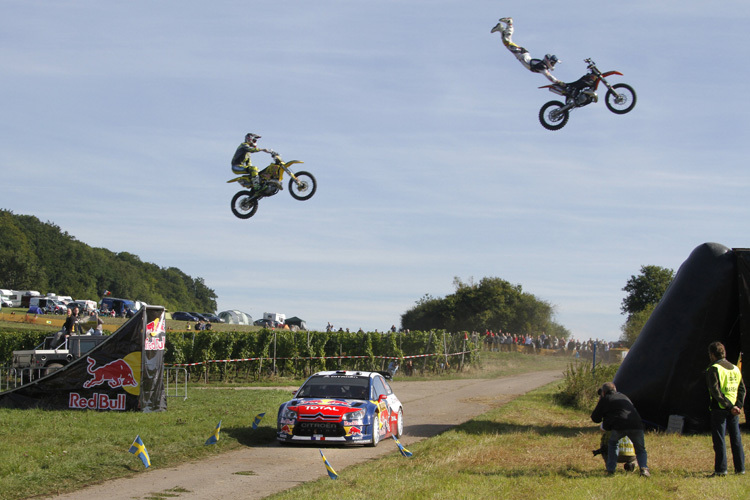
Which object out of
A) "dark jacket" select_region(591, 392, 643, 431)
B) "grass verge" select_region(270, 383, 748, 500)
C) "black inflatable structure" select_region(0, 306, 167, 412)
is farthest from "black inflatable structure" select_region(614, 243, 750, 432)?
"black inflatable structure" select_region(0, 306, 167, 412)

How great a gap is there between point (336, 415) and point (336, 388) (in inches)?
50.4

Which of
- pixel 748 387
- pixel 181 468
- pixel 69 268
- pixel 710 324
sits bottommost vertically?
pixel 181 468

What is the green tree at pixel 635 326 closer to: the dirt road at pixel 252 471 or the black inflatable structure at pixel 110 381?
the dirt road at pixel 252 471

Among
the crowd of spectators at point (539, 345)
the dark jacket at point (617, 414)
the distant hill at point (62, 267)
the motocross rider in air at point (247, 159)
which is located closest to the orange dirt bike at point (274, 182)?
the motocross rider in air at point (247, 159)

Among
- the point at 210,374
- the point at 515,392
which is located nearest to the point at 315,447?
the point at 515,392

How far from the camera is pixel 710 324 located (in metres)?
16.6

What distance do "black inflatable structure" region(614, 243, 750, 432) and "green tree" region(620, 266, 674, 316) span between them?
4512 cm

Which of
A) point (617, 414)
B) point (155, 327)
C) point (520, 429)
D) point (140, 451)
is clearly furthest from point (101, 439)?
point (617, 414)

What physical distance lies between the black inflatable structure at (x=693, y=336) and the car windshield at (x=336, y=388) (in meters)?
6.19

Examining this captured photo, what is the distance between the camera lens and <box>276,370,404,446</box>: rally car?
14742 millimetres

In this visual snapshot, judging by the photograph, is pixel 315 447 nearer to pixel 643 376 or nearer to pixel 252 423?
pixel 252 423

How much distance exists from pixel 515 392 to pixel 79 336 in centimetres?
1568

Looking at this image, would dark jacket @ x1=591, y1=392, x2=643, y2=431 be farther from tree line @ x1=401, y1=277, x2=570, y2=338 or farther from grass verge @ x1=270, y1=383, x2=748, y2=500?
tree line @ x1=401, y1=277, x2=570, y2=338

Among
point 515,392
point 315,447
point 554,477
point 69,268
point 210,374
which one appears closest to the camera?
A: point 554,477
